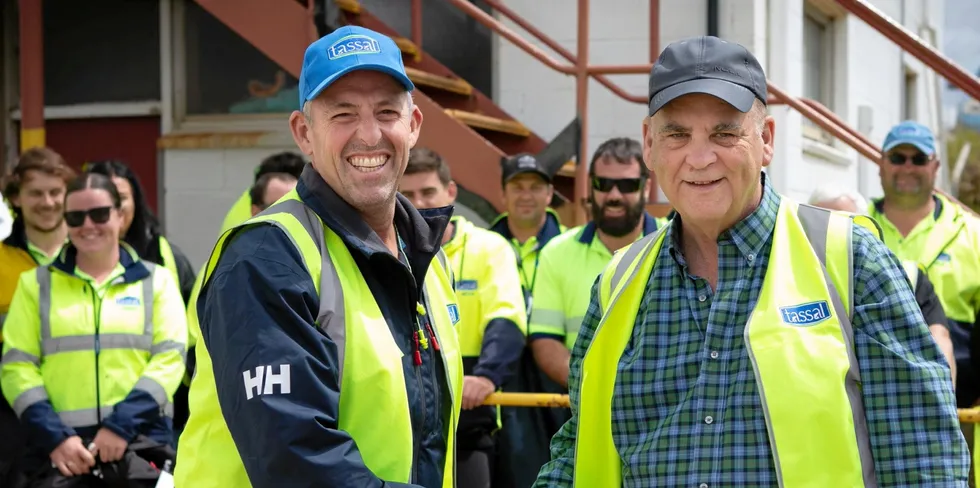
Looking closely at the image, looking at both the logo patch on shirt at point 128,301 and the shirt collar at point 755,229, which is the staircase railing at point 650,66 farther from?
the shirt collar at point 755,229

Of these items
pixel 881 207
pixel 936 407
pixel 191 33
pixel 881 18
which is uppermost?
pixel 191 33

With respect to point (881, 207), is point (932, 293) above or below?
below

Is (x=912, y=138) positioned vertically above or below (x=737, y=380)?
above

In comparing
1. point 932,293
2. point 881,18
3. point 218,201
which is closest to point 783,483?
point 932,293

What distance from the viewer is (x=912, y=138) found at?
5.61 meters

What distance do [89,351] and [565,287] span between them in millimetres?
2196

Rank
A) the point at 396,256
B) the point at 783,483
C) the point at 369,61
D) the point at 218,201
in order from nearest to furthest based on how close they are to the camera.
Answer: the point at 783,483 < the point at 369,61 < the point at 396,256 < the point at 218,201

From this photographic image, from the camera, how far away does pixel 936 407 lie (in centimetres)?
218

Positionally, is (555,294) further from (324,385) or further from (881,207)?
(324,385)

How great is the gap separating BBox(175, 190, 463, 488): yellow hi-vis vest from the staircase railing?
3.51 metres

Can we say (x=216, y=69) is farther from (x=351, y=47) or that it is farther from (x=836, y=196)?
(x=351, y=47)

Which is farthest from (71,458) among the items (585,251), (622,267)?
(622,267)

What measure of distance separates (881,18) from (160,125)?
225 inches

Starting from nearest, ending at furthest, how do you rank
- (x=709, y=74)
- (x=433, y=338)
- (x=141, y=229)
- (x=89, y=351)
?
(x=709, y=74), (x=433, y=338), (x=89, y=351), (x=141, y=229)
